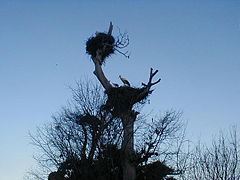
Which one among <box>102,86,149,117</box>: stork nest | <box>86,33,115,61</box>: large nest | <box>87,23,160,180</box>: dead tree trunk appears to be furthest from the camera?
<box>86,33,115,61</box>: large nest

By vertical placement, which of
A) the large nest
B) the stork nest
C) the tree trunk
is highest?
the large nest

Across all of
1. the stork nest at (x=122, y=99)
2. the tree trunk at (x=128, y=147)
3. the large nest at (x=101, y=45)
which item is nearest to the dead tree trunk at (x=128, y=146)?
the tree trunk at (x=128, y=147)

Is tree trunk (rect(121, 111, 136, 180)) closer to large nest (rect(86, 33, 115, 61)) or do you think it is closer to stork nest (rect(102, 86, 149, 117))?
stork nest (rect(102, 86, 149, 117))

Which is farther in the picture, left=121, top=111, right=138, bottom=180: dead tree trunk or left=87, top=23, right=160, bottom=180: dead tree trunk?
left=87, top=23, right=160, bottom=180: dead tree trunk

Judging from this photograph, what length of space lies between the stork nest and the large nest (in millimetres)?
2802

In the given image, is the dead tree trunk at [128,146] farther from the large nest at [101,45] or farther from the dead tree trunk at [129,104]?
the large nest at [101,45]

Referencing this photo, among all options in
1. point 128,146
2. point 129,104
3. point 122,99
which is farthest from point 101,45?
point 128,146

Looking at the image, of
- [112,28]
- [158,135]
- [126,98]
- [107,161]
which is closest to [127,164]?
[107,161]

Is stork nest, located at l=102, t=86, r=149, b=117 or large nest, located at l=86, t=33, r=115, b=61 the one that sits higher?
large nest, located at l=86, t=33, r=115, b=61

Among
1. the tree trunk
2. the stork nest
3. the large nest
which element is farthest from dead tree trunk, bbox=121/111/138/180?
the large nest

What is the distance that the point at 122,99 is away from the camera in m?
13.7

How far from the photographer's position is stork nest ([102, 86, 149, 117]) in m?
13.7

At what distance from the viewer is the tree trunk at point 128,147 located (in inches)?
488

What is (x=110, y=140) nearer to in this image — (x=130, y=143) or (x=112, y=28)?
(x=130, y=143)
